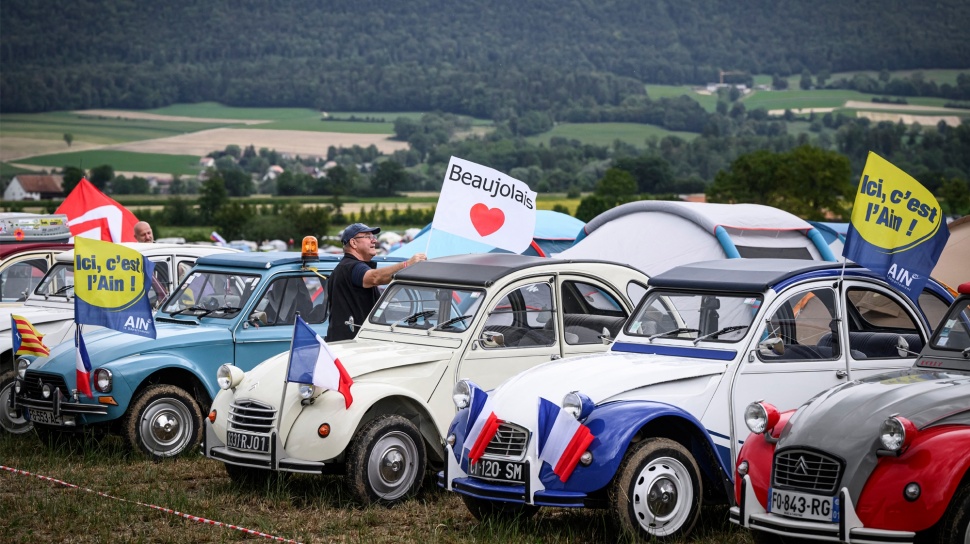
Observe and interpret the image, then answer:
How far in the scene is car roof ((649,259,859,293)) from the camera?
830 cm

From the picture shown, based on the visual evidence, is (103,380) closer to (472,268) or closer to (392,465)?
(392,465)

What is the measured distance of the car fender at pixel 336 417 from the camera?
28.3 ft

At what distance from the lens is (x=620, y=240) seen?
1716 centimetres

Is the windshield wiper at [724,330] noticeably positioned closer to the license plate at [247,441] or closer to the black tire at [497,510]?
the black tire at [497,510]

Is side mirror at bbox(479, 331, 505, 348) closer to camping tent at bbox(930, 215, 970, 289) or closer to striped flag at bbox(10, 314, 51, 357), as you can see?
striped flag at bbox(10, 314, 51, 357)

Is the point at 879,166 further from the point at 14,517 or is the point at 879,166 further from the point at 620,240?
the point at 620,240

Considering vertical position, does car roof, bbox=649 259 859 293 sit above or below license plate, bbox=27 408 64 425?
above

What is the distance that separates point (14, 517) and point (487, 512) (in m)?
3.55

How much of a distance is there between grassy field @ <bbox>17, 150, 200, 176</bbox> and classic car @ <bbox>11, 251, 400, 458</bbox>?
5733 inches

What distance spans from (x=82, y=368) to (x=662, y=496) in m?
5.88

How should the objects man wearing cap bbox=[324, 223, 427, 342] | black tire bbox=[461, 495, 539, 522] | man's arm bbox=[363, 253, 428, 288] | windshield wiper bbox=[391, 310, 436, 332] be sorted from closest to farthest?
black tire bbox=[461, 495, 539, 522], windshield wiper bbox=[391, 310, 436, 332], man's arm bbox=[363, 253, 428, 288], man wearing cap bbox=[324, 223, 427, 342]

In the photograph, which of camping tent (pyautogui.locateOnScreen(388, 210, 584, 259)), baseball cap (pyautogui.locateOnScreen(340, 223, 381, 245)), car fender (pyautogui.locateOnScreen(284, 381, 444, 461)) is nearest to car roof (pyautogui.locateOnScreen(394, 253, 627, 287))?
baseball cap (pyautogui.locateOnScreen(340, 223, 381, 245))

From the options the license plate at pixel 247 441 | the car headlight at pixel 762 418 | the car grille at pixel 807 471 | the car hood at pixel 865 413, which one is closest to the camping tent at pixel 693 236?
the license plate at pixel 247 441

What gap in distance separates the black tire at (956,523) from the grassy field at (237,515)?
1782 mm
